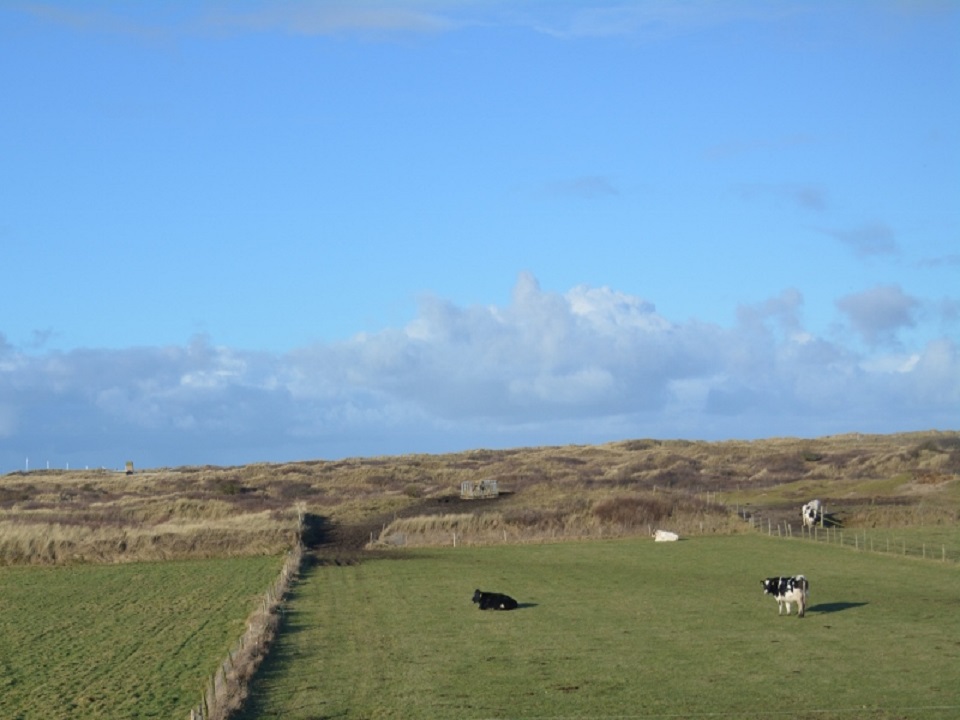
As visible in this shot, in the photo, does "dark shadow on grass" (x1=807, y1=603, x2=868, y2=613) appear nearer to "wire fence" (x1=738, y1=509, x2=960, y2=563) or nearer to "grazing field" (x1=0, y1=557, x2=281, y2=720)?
"wire fence" (x1=738, y1=509, x2=960, y2=563)

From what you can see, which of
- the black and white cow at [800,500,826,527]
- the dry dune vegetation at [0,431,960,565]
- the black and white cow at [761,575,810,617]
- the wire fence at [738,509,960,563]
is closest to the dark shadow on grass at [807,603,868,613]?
the black and white cow at [761,575,810,617]

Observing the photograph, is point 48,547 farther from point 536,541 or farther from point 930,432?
point 930,432

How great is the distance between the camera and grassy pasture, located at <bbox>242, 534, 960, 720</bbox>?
55.2ft

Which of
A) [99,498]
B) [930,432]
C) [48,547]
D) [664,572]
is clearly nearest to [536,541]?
[664,572]

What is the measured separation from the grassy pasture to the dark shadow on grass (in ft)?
0.38

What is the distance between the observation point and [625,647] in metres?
21.9

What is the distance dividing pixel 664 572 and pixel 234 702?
23.0 meters

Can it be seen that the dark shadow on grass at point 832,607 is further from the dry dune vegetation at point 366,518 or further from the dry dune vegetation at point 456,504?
the dry dune vegetation at point 456,504

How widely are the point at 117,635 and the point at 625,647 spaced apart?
480 inches

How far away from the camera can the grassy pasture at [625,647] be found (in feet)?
55.2

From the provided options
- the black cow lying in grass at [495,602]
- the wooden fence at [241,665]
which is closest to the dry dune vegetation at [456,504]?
the wooden fence at [241,665]

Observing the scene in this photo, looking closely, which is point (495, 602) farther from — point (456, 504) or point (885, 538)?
point (456, 504)

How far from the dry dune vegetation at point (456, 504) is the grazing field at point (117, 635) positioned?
6.42 metres

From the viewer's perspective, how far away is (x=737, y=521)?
55.7 meters
